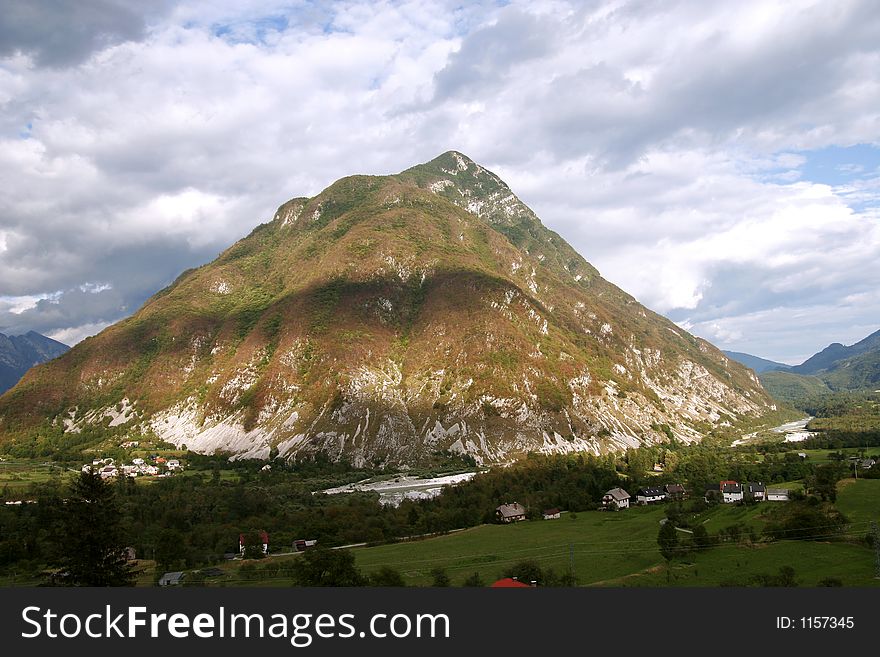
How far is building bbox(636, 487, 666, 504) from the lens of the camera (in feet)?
344

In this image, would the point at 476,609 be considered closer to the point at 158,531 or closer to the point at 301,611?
the point at 301,611

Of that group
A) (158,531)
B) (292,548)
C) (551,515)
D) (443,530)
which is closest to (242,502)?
(158,531)

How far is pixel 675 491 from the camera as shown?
353ft

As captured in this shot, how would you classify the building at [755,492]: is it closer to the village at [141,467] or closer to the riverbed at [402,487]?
the riverbed at [402,487]

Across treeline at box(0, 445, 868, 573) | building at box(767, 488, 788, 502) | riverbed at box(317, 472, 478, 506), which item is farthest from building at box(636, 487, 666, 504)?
riverbed at box(317, 472, 478, 506)

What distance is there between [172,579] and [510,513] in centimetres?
5529

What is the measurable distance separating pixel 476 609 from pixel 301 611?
618cm

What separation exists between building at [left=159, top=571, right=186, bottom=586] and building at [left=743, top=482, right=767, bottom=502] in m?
76.6

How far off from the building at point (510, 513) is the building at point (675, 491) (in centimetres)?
2770

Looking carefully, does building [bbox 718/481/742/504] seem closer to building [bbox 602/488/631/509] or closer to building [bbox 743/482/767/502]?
building [bbox 743/482/767/502]

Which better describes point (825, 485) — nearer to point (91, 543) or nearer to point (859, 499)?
point (859, 499)

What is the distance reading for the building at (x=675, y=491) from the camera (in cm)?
10444

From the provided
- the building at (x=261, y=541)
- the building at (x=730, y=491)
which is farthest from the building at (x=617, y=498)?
the building at (x=261, y=541)

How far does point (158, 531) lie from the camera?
86312mm
